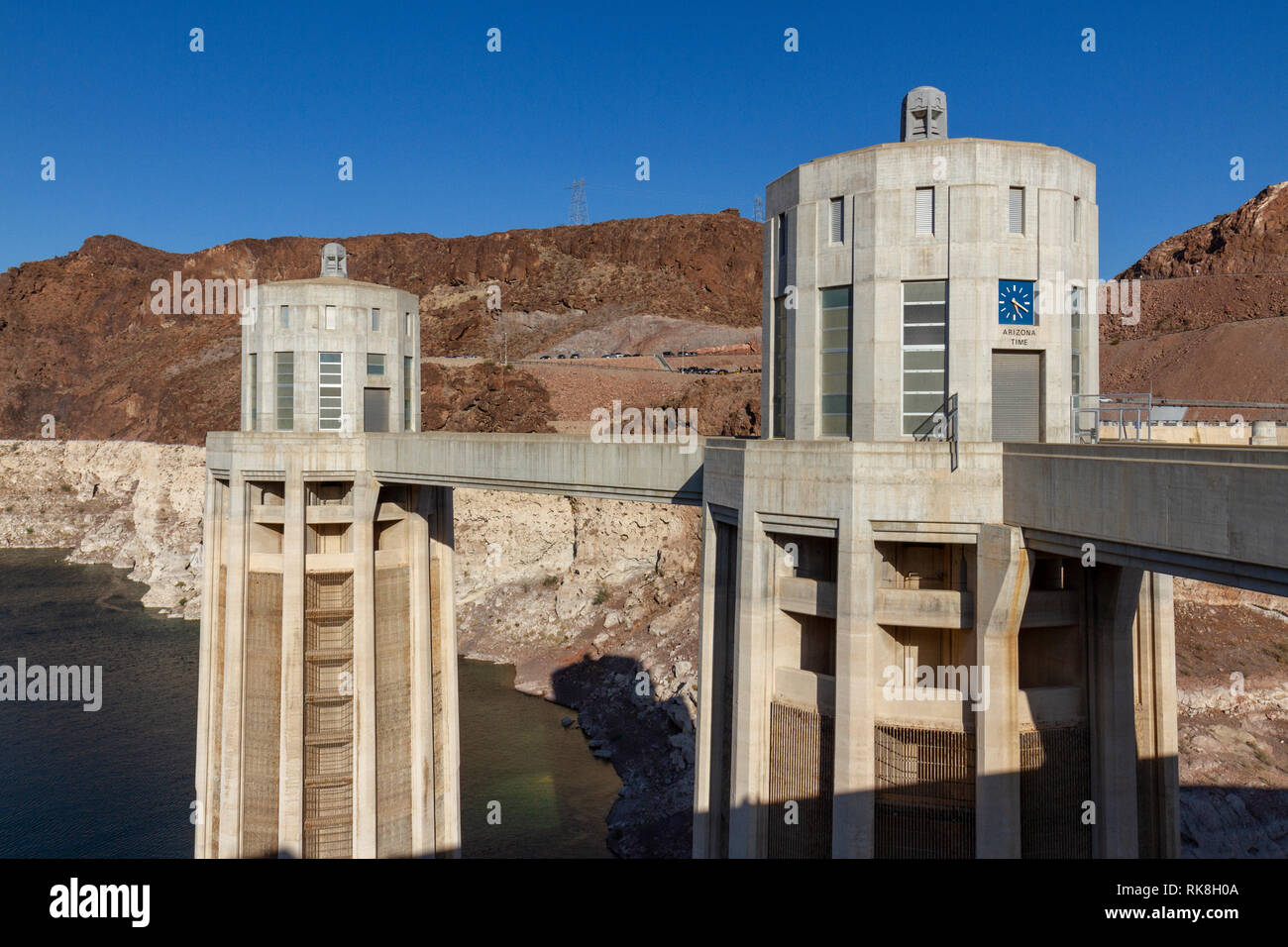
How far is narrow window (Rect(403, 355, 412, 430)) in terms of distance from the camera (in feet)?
97.0

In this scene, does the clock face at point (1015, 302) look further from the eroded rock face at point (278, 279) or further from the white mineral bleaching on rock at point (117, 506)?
the eroded rock face at point (278, 279)

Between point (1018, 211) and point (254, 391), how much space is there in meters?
22.1

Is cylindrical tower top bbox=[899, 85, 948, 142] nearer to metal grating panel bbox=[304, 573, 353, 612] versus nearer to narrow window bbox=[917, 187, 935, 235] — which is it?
narrow window bbox=[917, 187, 935, 235]

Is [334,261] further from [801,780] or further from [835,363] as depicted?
[801,780]

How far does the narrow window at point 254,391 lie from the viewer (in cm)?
2783

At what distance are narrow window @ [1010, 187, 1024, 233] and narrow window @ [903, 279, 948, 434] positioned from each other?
4.37ft

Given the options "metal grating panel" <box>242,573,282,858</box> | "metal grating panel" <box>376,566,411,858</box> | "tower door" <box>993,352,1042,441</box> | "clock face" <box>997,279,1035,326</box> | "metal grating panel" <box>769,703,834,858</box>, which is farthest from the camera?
"metal grating panel" <box>376,566,411,858</box>

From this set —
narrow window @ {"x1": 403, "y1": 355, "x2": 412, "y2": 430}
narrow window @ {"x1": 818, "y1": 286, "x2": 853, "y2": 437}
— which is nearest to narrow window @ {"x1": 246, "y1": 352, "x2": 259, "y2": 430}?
narrow window @ {"x1": 403, "y1": 355, "x2": 412, "y2": 430}

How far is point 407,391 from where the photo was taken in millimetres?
29828

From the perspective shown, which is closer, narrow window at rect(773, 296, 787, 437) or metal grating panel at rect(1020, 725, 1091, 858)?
metal grating panel at rect(1020, 725, 1091, 858)

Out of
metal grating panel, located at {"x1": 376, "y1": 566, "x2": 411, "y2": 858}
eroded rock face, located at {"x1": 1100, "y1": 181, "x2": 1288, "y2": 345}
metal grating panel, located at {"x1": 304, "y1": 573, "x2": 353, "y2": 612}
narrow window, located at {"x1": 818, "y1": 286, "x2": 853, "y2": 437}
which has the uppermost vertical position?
eroded rock face, located at {"x1": 1100, "y1": 181, "x2": 1288, "y2": 345}
